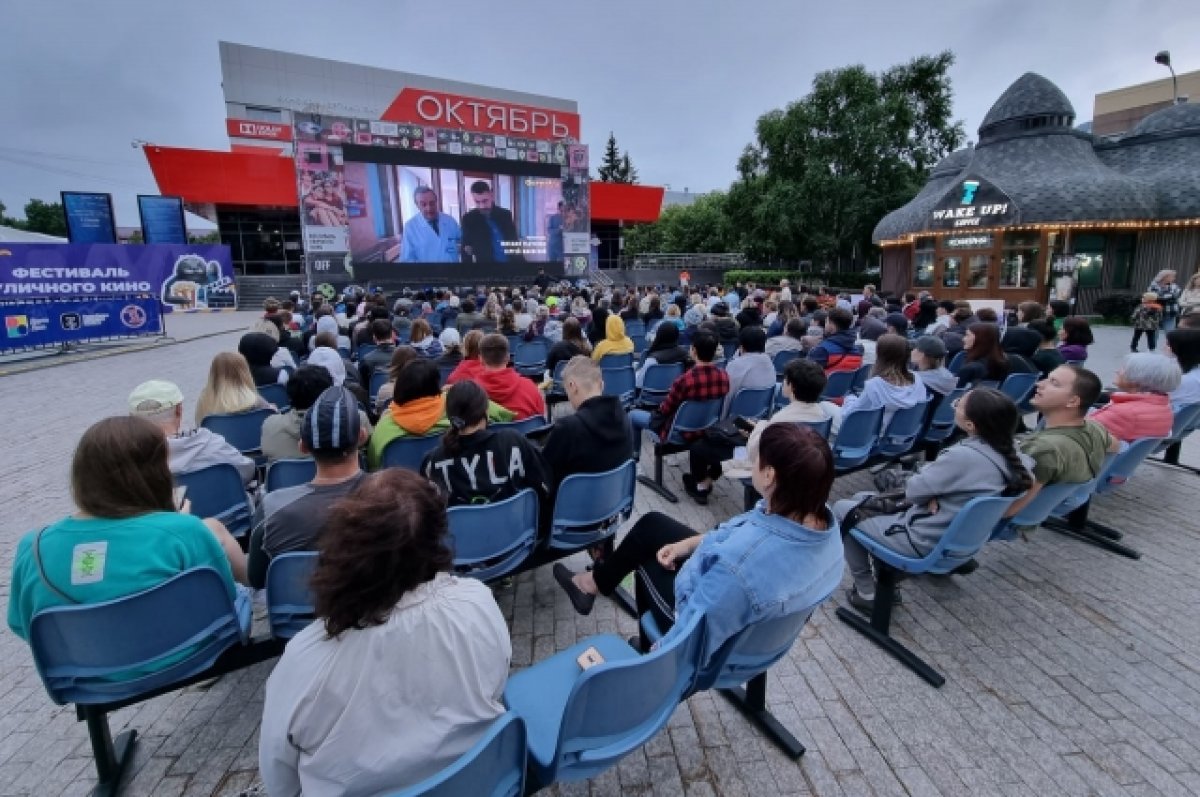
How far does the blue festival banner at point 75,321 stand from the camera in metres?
11.3

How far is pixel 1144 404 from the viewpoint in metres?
3.60

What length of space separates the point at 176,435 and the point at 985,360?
6285 mm

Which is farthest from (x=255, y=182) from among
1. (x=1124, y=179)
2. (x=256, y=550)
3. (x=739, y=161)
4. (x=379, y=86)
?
(x=1124, y=179)

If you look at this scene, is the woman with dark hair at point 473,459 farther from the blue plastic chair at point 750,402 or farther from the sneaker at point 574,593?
the blue plastic chair at point 750,402

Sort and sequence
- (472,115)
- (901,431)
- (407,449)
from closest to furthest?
(407,449) → (901,431) → (472,115)

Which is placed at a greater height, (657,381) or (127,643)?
(657,381)

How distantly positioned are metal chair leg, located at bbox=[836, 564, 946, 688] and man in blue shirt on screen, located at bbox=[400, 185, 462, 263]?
25283mm

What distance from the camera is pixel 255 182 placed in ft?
82.8

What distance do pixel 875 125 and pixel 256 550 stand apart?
31.7m

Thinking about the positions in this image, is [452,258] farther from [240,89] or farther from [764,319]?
[240,89]

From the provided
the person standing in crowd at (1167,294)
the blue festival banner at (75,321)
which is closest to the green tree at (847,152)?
the person standing in crowd at (1167,294)

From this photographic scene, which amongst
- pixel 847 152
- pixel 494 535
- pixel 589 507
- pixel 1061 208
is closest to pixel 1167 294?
pixel 1061 208

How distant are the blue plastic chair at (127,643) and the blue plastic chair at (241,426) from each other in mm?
2118

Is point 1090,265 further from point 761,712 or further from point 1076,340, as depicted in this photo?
point 761,712
